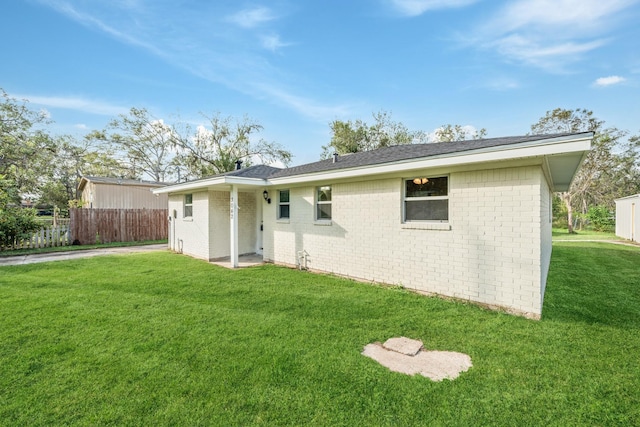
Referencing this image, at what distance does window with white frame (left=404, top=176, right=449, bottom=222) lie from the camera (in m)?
5.59

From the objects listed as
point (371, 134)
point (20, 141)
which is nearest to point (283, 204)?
point (371, 134)

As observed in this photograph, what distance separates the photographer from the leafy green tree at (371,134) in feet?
93.1

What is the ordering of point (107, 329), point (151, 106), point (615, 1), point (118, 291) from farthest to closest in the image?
point (151, 106) < point (615, 1) < point (118, 291) < point (107, 329)

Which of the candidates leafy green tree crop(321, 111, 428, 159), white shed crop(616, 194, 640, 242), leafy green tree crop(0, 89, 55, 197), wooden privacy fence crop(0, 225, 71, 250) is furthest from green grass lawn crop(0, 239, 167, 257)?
white shed crop(616, 194, 640, 242)

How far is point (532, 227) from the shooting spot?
14.7 ft

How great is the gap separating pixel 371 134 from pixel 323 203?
75.3 feet

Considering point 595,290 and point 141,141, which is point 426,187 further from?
point 141,141

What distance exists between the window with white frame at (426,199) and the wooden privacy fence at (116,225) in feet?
47.9

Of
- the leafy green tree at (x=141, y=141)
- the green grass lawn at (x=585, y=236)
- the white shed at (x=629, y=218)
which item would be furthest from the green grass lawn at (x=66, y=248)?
the white shed at (x=629, y=218)

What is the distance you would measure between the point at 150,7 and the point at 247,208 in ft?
22.3

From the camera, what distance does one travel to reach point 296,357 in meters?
3.22

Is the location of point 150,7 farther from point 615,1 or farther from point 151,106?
point 151,106

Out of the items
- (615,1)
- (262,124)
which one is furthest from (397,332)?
(262,124)

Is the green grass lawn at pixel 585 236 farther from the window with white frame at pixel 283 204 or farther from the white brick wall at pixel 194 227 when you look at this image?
the white brick wall at pixel 194 227
